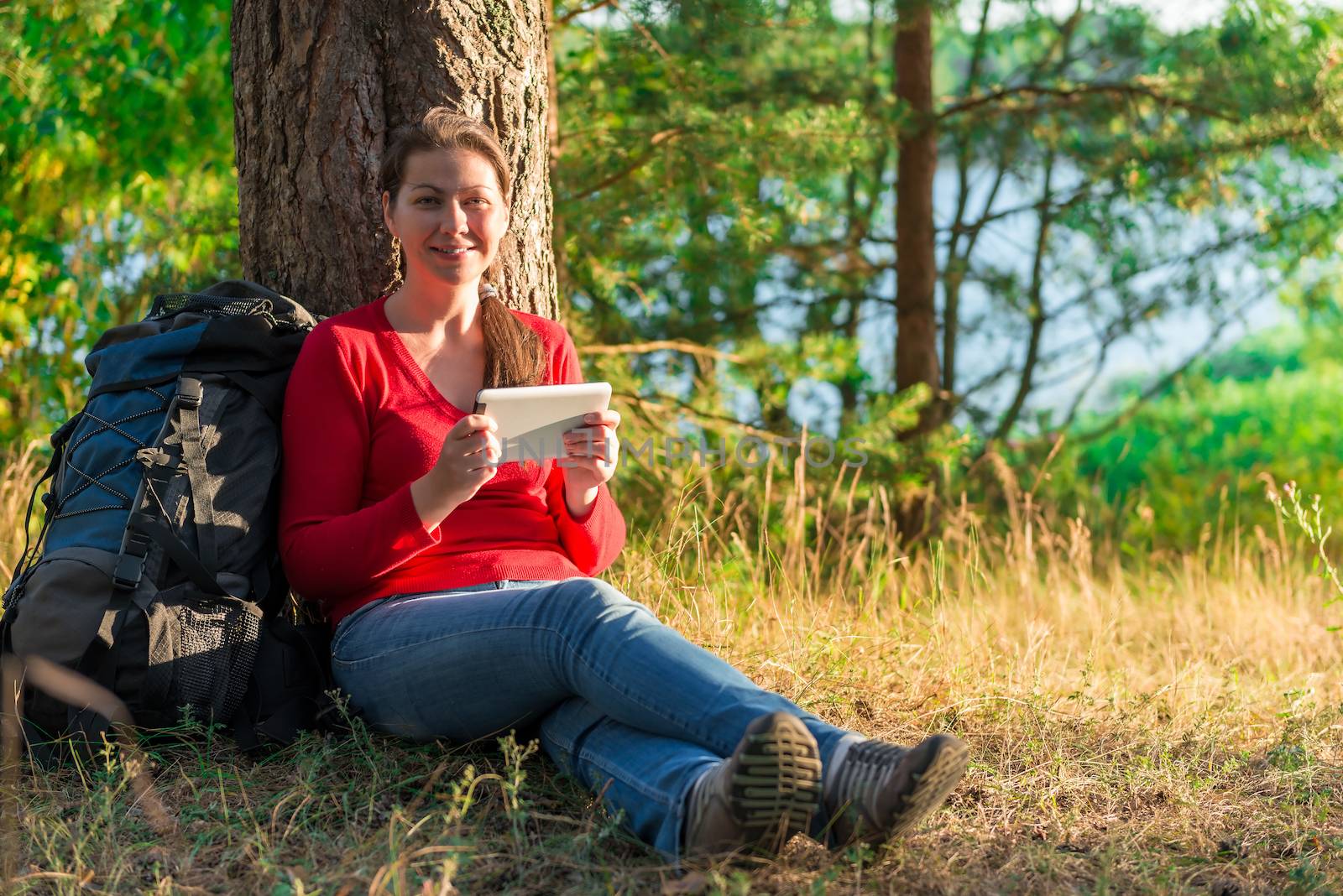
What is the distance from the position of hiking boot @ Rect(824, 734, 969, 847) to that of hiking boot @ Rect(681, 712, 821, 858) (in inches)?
4.0

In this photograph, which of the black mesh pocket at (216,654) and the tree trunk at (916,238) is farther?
the tree trunk at (916,238)

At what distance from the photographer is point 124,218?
306 inches

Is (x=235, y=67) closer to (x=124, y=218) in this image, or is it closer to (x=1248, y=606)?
(x=1248, y=606)

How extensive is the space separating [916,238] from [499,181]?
5010 millimetres

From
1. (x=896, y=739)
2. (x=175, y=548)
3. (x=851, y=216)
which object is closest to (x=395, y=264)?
(x=175, y=548)

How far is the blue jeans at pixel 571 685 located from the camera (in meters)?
2.20

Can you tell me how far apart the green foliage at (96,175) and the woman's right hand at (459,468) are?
2756 mm

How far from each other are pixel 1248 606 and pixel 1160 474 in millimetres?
5362

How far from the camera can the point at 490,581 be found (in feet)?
8.87

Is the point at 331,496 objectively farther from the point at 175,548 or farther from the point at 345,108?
the point at 345,108

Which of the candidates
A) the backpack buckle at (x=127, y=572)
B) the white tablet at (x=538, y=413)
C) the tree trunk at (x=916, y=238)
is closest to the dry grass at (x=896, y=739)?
the backpack buckle at (x=127, y=572)

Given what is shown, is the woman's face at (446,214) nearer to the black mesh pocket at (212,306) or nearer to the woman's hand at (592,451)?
the black mesh pocket at (212,306)

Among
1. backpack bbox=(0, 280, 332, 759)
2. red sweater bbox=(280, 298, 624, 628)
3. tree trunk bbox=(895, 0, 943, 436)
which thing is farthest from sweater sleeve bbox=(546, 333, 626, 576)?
tree trunk bbox=(895, 0, 943, 436)

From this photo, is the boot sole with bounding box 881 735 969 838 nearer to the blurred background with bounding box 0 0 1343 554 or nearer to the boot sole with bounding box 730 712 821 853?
the boot sole with bounding box 730 712 821 853
